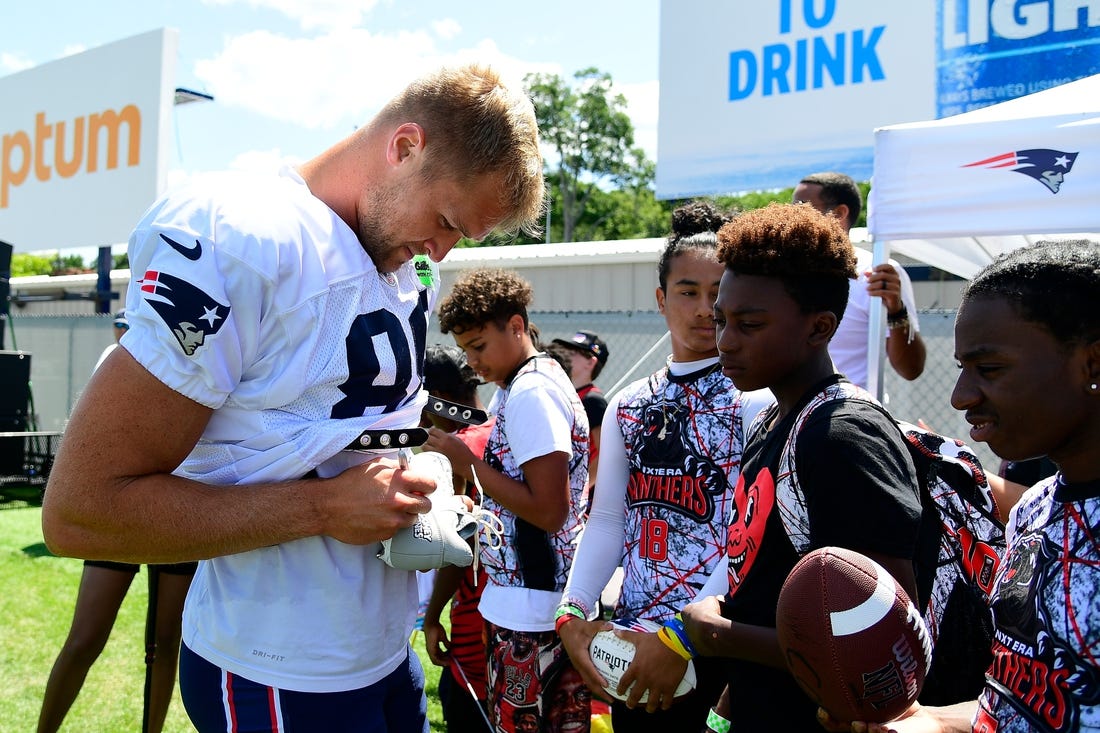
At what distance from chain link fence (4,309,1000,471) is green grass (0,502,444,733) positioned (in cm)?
389

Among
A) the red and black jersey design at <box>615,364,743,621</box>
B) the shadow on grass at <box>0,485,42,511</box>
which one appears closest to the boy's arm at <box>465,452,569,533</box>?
the red and black jersey design at <box>615,364,743,621</box>

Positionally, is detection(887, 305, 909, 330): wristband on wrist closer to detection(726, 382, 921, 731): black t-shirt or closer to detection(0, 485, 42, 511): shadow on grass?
detection(726, 382, 921, 731): black t-shirt

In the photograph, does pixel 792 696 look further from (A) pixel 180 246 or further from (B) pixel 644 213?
(B) pixel 644 213

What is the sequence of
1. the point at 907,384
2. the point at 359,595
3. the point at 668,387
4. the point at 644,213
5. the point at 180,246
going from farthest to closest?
the point at 644,213 → the point at 907,384 → the point at 668,387 → the point at 359,595 → the point at 180,246

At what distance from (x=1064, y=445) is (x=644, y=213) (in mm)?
45294

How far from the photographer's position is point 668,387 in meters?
2.84

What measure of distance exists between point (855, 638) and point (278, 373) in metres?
1.14

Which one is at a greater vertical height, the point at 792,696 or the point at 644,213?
the point at 644,213

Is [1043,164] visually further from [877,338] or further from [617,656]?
[617,656]

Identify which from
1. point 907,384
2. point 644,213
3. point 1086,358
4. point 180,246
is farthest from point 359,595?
point 644,213

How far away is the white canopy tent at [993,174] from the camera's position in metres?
3.33

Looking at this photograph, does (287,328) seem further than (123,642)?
No

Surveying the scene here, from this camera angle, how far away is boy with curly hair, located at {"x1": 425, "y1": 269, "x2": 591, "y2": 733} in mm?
3162

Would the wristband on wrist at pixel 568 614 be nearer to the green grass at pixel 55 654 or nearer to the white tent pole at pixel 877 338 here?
the white tent pole at pixel 877 338
